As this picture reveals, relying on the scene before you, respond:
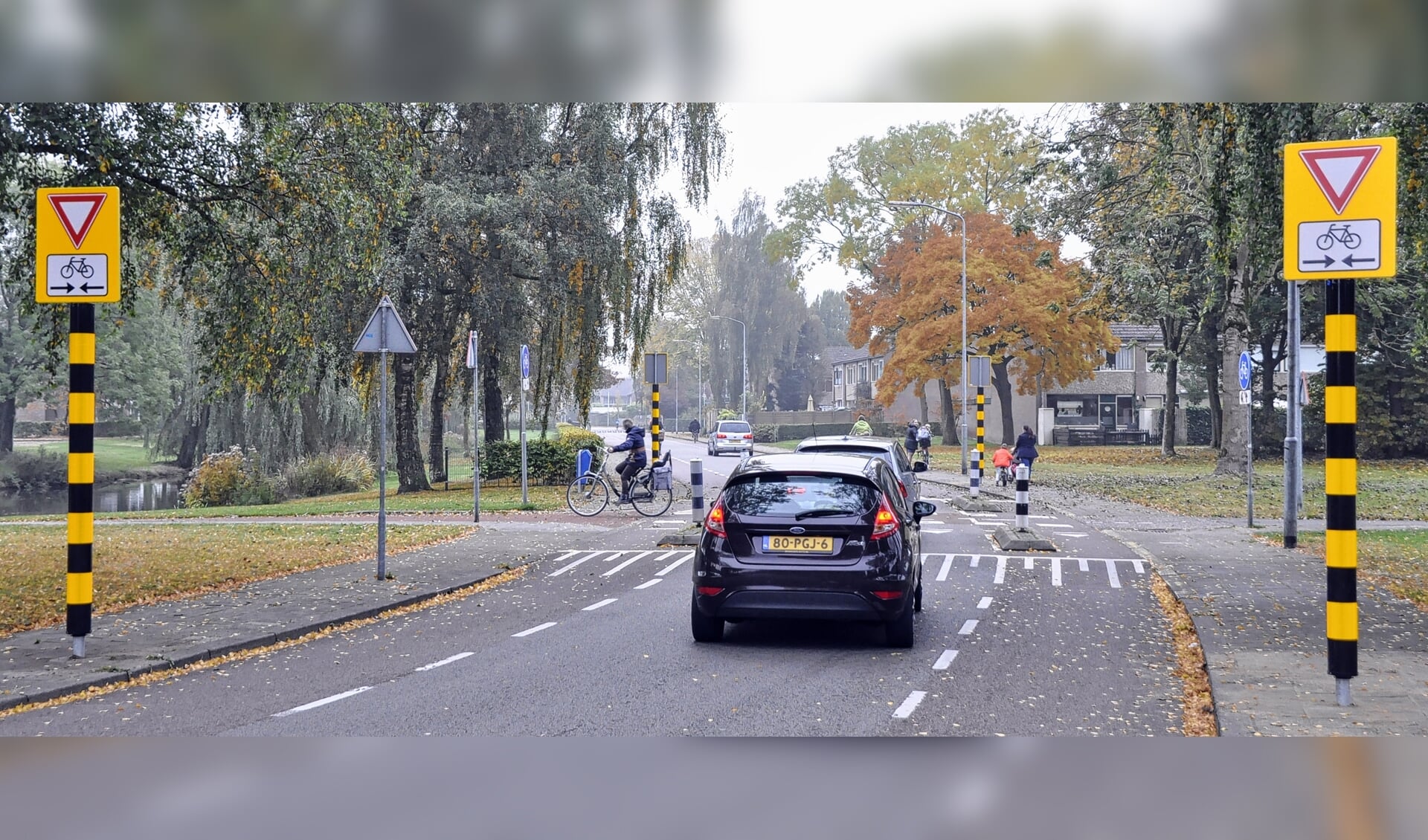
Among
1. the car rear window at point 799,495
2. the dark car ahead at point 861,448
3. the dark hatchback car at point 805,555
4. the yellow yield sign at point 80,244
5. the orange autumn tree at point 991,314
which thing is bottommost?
→ the dark hatchback car at point 805,555

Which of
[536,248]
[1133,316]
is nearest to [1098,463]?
[1133,316]

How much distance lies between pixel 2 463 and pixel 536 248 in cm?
2511

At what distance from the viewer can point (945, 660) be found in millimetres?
9422

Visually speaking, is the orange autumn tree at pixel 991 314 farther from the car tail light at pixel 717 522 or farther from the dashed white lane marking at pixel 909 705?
the dashed white lane marking at pixel 909 705

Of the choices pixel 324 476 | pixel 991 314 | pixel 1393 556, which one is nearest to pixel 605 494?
pixel 324 476

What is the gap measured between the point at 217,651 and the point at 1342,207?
8569mm

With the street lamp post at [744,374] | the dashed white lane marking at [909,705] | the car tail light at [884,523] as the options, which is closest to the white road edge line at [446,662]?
the car tail light at [884,523]

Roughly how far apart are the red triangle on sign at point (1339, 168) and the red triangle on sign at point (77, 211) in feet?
27.8

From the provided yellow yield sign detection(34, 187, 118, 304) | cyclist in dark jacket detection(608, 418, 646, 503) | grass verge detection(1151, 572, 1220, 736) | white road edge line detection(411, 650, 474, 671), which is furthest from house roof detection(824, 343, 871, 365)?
yellow yield sign detection(34, 187, 118, 304)

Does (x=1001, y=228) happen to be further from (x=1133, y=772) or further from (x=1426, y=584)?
(x=1133, y=772)

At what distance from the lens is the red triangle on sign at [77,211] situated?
9.44 meters

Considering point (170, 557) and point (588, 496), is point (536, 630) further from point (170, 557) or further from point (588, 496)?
point (588, 496)

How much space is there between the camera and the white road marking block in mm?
14117

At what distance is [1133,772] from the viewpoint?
6.39 m
